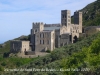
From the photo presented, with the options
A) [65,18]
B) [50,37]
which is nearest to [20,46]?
[50,37]

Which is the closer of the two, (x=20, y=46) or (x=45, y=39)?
(x=45, y=39)

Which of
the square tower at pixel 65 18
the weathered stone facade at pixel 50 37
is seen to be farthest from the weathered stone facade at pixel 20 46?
the square tower at pixel 65 18

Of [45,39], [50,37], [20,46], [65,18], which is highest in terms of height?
[65,18]

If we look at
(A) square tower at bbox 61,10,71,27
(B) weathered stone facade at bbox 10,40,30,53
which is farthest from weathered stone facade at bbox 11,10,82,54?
(A) square tower at bbox 61,10,71,27

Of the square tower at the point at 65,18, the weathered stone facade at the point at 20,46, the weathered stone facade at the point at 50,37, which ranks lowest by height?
the weathered stone facade at the point at 20,46

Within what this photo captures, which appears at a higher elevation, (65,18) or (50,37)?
(65,18)

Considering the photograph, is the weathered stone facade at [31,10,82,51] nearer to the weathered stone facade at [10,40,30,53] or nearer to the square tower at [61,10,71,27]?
the weathered stone facade at [10,40,30,53]

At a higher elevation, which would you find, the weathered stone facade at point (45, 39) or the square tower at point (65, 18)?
the square tower at point (65, 18)

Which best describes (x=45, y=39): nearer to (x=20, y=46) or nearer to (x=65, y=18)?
(x=20, y=46)

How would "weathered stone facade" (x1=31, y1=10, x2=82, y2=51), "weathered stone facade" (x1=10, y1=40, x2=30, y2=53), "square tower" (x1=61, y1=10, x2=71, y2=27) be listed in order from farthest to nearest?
1. "square tower" (x1=61, y1=10, x2=71, y2=27)
2. "weathered stone facade" (x1=10, y1=40, x2=30, y2=53)
3. "weathered stone facade" (x1=31, y1=10, x2=82, y2=51)

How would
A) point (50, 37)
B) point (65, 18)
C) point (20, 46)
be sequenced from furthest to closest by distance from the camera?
point (65, 18) < point (20, 46) < point (50, 37)

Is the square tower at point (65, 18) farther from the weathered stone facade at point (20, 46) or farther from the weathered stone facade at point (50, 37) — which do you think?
the weathered stone facade at point (20, 46)

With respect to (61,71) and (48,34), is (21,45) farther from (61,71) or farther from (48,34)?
(61,71)

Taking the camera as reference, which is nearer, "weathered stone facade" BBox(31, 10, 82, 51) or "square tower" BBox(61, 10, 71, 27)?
"weathered stone facade" BBox(31, 10, 82, 51)
